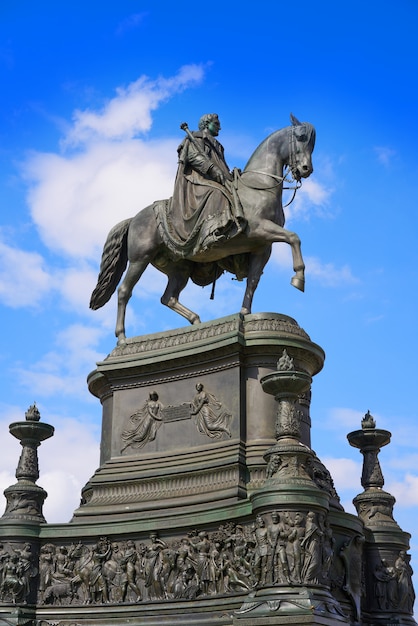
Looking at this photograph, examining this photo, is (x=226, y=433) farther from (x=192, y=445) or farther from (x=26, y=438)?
(x=26, y=438)

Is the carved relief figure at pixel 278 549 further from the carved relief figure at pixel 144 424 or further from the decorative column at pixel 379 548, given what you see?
the carved relief figure at pixel 144 424

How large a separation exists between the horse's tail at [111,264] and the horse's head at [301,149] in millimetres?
4332

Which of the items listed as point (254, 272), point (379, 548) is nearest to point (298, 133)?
point (254, 272)

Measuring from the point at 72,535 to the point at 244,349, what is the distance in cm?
502

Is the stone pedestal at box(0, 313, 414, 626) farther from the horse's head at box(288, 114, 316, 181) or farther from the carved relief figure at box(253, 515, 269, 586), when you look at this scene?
the horse's head at box(288, 114, 316, 181)

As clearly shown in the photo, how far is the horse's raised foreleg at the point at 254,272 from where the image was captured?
22.1 metres

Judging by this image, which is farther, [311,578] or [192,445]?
[192,445]

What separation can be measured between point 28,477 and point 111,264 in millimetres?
5342

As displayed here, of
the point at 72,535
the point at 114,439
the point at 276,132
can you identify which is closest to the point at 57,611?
the point at 72,535

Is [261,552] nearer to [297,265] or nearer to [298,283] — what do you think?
[298,283]

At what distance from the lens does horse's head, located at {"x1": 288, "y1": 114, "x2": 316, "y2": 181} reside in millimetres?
21828

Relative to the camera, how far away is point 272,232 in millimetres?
21578

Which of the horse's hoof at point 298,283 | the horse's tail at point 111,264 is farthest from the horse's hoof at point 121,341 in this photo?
the horse's hoof at point 298,283

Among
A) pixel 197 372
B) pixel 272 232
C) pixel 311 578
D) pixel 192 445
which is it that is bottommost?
pixel 311 578
